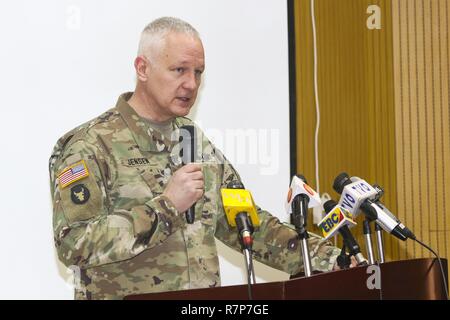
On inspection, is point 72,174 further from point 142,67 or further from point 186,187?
point 142,67

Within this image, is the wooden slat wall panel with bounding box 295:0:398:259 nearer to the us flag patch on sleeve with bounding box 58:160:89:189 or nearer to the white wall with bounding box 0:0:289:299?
the white wall with bounding box 0:0:289:299

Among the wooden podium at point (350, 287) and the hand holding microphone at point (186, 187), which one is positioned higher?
the hand holding microphone at point (186, 187)

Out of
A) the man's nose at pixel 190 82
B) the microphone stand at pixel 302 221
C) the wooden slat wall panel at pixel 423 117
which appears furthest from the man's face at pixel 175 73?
the wooden slat wall panel at pixel 423 117

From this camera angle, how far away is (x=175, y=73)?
2.79m

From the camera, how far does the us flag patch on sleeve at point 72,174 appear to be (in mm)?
2451

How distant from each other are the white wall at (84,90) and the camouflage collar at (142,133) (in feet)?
1.76

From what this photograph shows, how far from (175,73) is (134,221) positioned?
649 mm

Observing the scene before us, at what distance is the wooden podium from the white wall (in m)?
1.44

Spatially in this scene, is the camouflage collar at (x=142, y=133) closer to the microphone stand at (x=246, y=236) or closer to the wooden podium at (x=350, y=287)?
the microphone stand at (x=246, y=236)

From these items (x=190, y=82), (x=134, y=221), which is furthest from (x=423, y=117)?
(x=134, y=221)

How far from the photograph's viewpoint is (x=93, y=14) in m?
3.30

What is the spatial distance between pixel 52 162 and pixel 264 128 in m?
1.41
